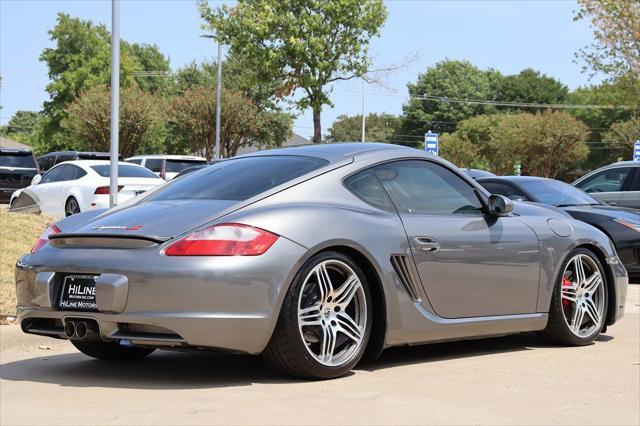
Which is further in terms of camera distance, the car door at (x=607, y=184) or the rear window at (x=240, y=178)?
the car door at (x=607, y=184)

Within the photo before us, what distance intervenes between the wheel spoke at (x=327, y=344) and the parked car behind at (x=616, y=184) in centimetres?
1146

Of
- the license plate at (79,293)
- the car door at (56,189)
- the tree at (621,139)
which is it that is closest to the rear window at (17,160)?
the car door at (56,189)

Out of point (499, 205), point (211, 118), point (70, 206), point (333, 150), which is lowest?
point (70, 206)

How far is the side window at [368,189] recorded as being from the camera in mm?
6043

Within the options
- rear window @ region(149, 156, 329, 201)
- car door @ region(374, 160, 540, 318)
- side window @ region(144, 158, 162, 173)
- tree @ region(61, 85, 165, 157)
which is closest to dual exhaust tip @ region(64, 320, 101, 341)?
rear window @ region(149, 156, 329, 201)

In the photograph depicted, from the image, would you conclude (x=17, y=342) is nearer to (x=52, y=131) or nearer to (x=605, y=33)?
(x=605, y=33)

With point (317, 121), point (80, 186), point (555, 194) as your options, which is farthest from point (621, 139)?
point (555, 194)

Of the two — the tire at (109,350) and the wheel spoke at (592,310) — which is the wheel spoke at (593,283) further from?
the tire at (109,350)

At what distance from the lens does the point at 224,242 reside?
17.2ft

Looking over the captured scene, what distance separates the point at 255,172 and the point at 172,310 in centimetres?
126

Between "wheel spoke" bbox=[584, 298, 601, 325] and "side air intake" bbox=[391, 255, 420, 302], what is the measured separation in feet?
5.85

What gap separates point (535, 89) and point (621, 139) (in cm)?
2299

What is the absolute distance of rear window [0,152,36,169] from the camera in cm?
2888

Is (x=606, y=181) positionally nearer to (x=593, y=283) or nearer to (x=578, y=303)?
(x=593, y=283)
